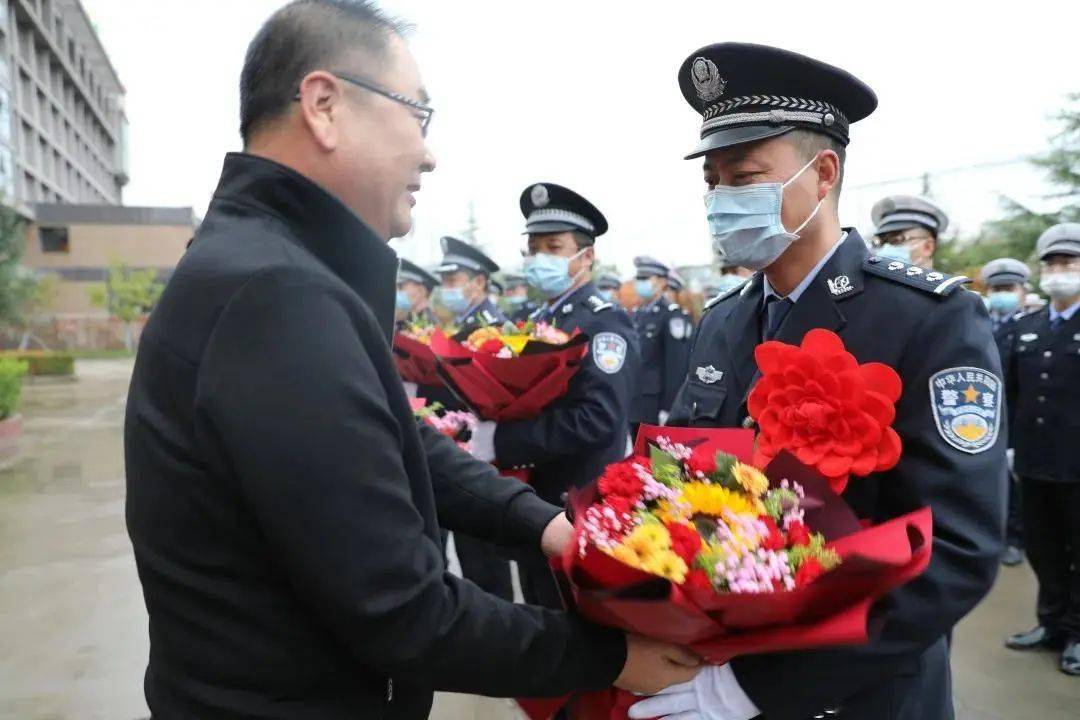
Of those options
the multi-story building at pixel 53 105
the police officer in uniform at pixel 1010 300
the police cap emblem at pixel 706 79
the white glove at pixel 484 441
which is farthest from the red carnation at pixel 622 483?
the multi-story building at pixel 53 105

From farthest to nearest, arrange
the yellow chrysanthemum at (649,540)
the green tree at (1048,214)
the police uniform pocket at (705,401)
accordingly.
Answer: the green tree at (1048,214) < the police uniform pocket at (705,401) < the yellow chrysanthemum at (649,540)

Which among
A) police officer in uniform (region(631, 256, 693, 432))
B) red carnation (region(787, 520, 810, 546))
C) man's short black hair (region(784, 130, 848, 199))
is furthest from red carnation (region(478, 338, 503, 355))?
police officer in uniform (region(631, 256, 693, 432))

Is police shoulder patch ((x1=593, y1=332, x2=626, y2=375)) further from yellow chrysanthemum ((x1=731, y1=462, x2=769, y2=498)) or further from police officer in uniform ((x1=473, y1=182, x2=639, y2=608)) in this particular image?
yellow chrysanthemum ((x1=731, y1=462, x2=769, y2=498))

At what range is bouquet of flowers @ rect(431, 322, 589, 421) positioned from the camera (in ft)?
11.6

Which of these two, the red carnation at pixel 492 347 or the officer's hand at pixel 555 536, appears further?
the red carnation at pixel 492 347

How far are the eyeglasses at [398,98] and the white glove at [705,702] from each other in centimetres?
115

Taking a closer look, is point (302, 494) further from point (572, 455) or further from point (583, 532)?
point (572, 455)

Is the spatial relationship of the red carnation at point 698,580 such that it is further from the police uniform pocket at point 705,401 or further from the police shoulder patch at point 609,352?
the police shoulder patch at point 609,352

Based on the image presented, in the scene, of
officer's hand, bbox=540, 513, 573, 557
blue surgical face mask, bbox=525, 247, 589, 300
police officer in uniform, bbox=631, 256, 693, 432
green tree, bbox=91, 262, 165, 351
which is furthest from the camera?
green tree, bbox=91, 262, 165, 351

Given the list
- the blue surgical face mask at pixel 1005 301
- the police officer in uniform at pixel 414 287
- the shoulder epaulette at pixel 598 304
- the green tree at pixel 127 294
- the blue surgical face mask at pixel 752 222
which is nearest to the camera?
the blue surgical face mask at pixel 752 222

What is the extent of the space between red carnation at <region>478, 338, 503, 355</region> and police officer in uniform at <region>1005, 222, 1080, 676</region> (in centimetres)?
331

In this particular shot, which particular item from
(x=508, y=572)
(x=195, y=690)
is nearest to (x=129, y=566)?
(x=508, y=572)

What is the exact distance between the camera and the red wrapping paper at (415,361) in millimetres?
4492

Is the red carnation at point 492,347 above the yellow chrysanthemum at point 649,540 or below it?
above
